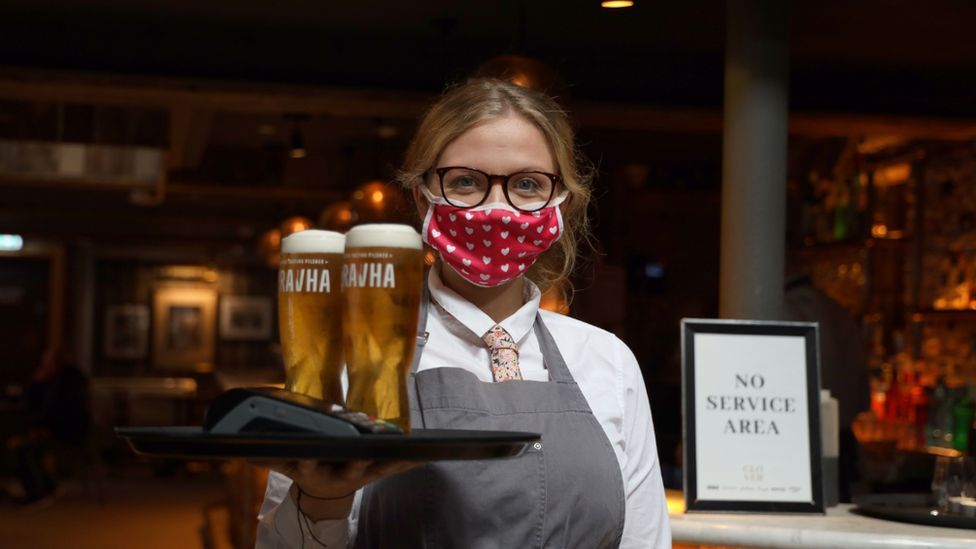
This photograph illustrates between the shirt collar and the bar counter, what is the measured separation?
49.9 inches

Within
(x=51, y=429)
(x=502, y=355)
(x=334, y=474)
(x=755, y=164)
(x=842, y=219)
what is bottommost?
(x=51, y=429)

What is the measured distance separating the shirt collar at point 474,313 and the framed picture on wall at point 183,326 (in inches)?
676

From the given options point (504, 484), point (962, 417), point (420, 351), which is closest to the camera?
point (504, 484)

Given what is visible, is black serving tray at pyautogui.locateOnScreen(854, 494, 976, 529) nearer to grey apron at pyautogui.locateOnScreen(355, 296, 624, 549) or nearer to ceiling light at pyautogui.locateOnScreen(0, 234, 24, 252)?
grey apron at pyautogui.locateOnScreen(355, 296, 624, 549)

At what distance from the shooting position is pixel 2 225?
15.6 m

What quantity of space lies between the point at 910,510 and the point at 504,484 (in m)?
1.72

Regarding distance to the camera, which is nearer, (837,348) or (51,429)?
(837,348)

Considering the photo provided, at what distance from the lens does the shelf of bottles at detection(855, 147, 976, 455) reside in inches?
269

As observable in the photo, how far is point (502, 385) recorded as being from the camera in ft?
5.29

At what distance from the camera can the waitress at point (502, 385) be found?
1.51 metres

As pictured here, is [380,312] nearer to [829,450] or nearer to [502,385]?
[502,385]

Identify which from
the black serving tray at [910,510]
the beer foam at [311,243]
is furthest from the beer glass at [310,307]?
the black serving tray at [910,510]

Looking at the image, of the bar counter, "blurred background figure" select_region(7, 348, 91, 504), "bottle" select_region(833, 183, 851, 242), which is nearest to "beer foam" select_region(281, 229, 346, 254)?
the bar counter

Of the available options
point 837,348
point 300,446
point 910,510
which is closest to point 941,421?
point 837,348
